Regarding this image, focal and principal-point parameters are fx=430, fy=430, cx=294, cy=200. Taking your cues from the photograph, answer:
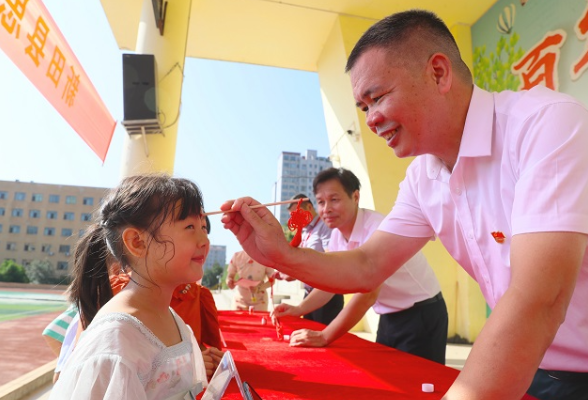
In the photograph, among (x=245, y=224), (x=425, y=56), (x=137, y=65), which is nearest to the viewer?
(x=425, y=56)

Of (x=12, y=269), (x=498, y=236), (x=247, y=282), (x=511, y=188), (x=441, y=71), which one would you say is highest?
(x=441, y=71)

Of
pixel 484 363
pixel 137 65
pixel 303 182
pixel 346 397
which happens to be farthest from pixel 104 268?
pixel 303 182

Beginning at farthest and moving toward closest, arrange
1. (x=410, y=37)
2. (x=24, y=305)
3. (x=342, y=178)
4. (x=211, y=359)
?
(x=24, y=305)
(x=342, y=178)
(x=211, y=359)
(x=410, y=37)

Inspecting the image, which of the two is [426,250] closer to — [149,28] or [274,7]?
[274,7]

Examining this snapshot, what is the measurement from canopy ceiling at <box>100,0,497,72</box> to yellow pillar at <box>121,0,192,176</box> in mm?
1073

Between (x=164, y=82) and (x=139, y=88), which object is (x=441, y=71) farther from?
(x=164, y=82)

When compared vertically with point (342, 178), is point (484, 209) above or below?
below

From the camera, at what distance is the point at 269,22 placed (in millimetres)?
5312

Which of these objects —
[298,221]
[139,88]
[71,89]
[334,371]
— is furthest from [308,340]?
[139,88]

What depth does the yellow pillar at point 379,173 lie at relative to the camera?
477 cm

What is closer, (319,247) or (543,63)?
(319,247)

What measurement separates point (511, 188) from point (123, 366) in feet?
2.73

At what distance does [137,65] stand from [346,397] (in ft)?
11.2

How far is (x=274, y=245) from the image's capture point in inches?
46.4
